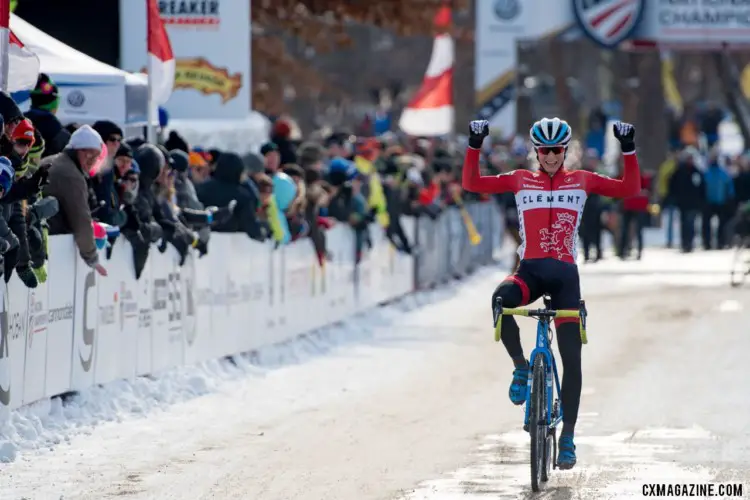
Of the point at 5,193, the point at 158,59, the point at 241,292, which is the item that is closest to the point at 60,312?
the point at 5,193

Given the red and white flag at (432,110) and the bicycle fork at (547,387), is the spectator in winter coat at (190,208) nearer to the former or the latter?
the bicycle fork at (547,387)

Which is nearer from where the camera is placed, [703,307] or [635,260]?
[703,307]

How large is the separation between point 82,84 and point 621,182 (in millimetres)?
7379

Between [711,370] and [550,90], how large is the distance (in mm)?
40166

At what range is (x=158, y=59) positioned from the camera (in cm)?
1861

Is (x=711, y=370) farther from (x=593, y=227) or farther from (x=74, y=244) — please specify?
(x=593, y=227)

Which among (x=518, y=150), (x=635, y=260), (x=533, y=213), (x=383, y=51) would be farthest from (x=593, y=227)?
(x=383, y=51)

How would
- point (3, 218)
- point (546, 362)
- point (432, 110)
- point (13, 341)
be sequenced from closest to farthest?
1. point (546, 362)
2. point (3, 218)
3. point (13, 341)
4. point (432, 110)

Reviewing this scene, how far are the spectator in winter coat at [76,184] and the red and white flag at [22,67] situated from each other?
69 centimetres

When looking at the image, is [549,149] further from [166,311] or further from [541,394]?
[166,311]

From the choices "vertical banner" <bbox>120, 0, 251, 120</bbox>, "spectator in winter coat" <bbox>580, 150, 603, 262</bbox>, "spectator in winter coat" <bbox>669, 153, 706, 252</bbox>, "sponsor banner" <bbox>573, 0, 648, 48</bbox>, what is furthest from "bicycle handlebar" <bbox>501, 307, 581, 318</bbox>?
"sponsor banner" <bbox>573, 0, 648, 48</bbox>

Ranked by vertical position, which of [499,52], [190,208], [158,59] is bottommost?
[190,208]

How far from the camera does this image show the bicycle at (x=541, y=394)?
10.6 meters

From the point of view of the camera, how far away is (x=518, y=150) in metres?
41.0
